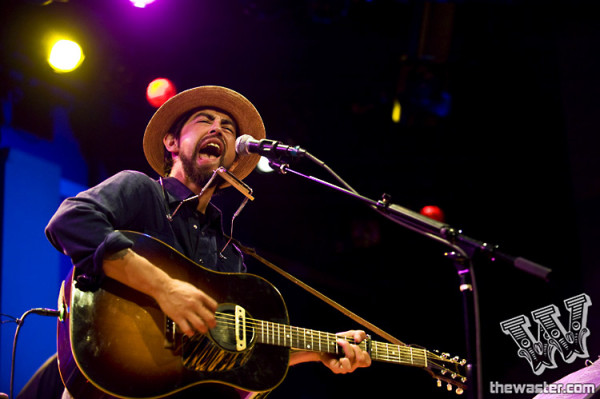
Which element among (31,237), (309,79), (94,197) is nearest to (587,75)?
(309,79)

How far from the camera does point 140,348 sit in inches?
88.0

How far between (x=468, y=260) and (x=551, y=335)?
3819mm

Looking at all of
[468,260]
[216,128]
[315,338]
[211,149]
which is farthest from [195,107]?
[468,260]

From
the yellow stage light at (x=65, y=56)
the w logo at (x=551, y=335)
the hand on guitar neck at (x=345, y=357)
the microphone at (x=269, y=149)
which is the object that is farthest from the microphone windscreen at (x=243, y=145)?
the w logo at (x=551, y=335)

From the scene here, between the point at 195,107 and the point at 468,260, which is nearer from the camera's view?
the point at 468,260

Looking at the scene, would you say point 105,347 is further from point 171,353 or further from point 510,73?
point 510,73

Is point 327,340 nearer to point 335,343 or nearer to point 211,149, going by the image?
point 335,343

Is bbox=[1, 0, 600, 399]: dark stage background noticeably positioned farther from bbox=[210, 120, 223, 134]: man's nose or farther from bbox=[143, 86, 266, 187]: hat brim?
bbox=[210, 120, 223, 134]: man's nose

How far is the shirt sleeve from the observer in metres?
2.19

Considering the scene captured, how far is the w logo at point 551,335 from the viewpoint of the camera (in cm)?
522

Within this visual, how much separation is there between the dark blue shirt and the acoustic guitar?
0.13 meters

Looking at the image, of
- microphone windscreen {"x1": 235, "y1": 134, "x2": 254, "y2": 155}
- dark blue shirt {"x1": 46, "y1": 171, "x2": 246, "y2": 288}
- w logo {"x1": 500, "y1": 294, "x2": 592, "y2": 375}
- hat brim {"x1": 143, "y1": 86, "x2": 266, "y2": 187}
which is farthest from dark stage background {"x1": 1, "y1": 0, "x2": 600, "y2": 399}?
microphone windscreen {"x1": 235, "y1": 134, "x2": 254, "y2": 155}

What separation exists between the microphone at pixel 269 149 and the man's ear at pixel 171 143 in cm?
104

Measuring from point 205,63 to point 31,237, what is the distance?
119 inches
